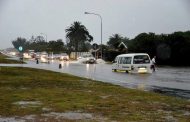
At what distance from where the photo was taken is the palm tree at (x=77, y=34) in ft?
525

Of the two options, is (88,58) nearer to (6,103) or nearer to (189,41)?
(189,41)

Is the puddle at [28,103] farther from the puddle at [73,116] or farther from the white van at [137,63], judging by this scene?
the white van at [137,63]

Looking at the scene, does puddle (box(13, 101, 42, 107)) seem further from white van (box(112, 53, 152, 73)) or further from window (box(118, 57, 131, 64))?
window (box(118, 57, 131, 64))

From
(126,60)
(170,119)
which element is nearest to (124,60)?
(126,60)

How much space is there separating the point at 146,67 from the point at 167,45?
31590 millimetres

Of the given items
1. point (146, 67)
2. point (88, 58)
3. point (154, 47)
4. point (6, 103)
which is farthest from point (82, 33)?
point (6, 103)

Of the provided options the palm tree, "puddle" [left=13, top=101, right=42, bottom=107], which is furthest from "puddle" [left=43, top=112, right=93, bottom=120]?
the palm tree

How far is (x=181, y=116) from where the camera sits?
11.3 m

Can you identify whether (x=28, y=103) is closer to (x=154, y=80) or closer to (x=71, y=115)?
(x=71, y=115)

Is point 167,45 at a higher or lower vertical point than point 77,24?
lower

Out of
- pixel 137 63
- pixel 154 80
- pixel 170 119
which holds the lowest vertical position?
pixel 170 119

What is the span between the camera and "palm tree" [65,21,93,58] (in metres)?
160

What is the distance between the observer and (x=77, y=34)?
525 feet

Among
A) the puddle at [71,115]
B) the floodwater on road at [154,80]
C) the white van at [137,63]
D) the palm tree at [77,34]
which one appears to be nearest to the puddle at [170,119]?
the puddle at [71,115]
